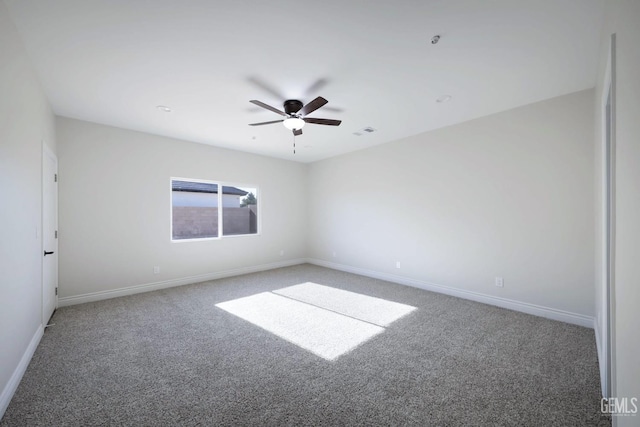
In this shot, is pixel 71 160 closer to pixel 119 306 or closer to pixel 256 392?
pixel 119 306

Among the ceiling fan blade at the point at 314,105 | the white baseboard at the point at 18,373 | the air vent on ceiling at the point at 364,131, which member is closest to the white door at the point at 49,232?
the white baseboard at the point at 18,373

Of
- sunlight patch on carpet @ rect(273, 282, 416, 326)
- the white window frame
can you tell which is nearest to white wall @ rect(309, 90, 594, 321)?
sunlight patch on carpet @ rect(273, 282, 416, 326)

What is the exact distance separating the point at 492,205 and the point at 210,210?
15.9 feet

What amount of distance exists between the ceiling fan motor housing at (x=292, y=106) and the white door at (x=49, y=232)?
2.70 m

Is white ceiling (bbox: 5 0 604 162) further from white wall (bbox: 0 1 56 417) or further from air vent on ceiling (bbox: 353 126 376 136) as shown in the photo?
air vent on ceiling (bbox: 353 126 376 136)

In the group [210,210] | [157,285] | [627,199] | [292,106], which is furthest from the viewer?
[210,210]

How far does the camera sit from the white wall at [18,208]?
1831 mm

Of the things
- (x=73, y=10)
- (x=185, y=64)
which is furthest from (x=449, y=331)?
(x=73, y=10)

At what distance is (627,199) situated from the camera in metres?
1.14

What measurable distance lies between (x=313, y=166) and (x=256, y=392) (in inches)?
209

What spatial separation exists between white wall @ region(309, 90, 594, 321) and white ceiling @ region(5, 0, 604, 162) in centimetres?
42

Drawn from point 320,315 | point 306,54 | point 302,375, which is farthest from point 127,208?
point 302,375

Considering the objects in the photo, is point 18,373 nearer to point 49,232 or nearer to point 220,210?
point 49,232

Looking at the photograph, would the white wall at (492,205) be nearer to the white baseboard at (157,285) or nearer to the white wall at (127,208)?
the white baseboard at (157,285)
